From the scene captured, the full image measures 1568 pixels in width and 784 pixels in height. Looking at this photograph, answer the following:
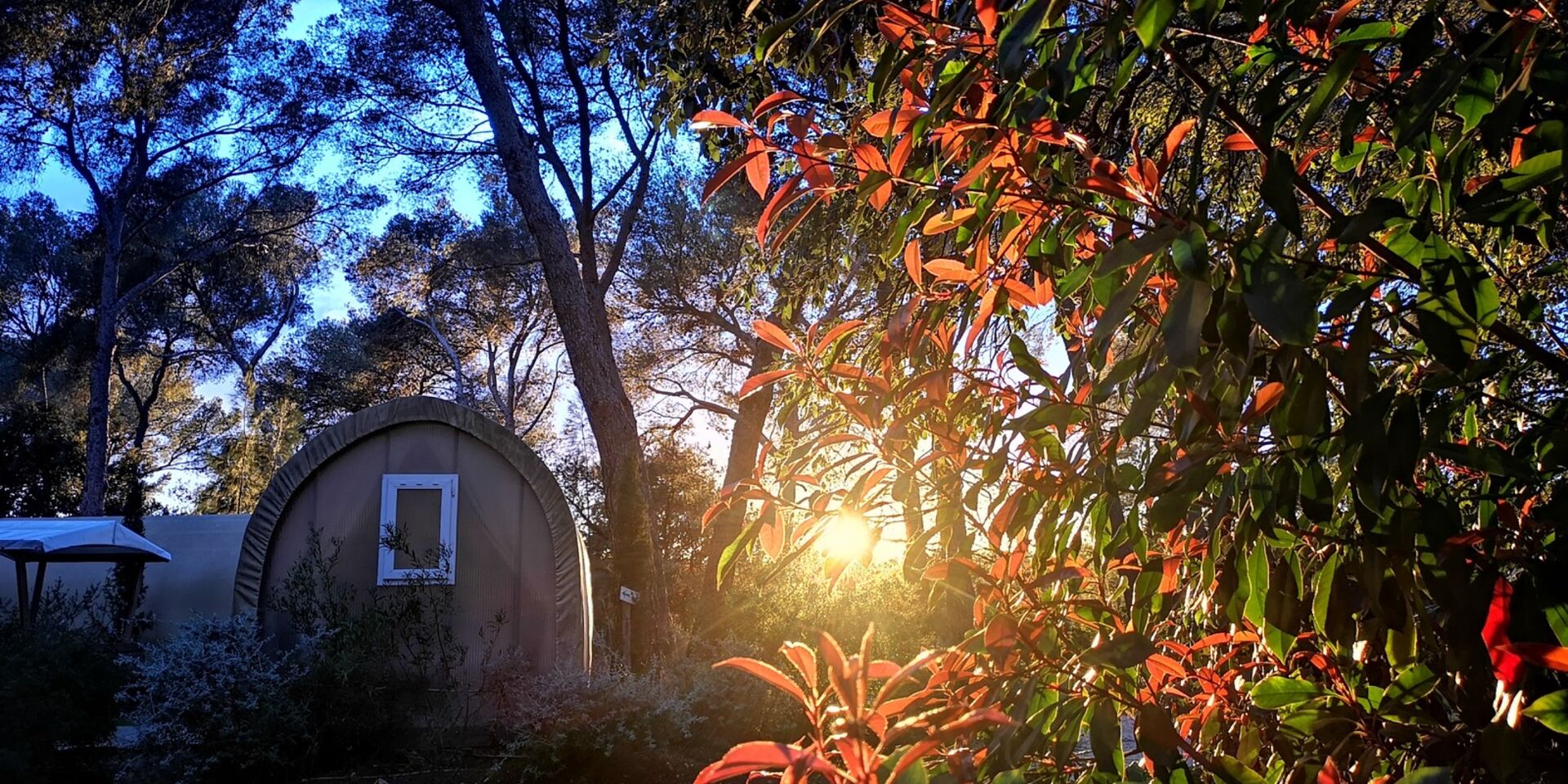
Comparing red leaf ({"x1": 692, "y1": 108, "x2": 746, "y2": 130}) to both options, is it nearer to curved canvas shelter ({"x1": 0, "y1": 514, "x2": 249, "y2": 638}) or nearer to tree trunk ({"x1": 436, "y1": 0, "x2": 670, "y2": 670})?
tree trunk ({"x1": 436, "y1": 0, "x2": 670, "y2": 670})

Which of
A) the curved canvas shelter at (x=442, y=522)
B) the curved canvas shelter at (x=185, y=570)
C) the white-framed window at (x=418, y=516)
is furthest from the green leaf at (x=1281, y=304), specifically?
the curved canvas shelter at (x=185, y=570)

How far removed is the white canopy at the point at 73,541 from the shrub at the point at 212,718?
5925mm

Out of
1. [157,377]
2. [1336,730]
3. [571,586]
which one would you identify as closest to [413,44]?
[571,586]

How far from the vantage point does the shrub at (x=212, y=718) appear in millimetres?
5195

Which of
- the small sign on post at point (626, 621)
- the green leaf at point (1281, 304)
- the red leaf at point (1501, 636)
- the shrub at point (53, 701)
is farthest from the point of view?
the small sign on post at point (626, 621)

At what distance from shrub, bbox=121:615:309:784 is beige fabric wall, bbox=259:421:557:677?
168 cm

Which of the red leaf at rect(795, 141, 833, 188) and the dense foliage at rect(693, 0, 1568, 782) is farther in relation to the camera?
the red leaf at rect(795, 141, 833, 188)

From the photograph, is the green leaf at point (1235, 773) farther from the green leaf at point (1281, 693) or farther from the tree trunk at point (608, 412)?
the tree trunk at point (608, 412)

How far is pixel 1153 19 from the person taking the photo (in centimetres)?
72

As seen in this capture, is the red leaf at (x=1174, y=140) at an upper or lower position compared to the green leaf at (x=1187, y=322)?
upper

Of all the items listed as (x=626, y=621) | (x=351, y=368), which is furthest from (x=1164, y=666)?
(x=351, y=368)

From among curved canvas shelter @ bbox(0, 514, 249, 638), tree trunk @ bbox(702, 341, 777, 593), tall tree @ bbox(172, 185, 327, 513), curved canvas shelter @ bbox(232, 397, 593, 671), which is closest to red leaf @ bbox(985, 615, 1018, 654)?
curved canvas shelter @ bbox(232, 397, 593, 671)

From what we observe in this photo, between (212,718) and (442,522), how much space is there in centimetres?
245

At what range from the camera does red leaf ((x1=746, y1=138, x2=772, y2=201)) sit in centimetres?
113
